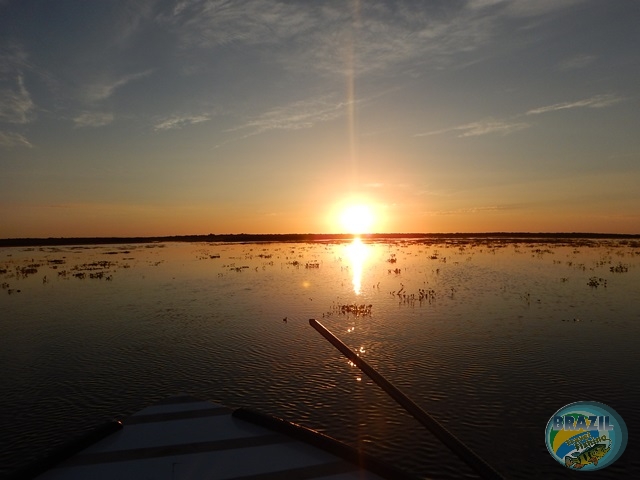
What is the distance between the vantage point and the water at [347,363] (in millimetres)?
8070

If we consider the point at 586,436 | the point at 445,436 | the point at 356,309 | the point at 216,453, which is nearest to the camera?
the point at 445,436

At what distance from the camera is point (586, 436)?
783cm

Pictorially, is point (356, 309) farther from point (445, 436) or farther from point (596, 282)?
point (596, 282)

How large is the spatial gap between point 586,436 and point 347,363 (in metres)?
6.11

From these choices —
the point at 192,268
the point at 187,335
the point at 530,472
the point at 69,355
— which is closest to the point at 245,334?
the point at 187,335

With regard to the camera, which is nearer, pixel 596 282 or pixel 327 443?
pixel 327 443

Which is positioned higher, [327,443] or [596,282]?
[596,282]

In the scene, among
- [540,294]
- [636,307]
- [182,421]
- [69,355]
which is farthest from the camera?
[540,294]

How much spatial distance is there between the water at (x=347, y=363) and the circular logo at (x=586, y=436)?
0.19 meters

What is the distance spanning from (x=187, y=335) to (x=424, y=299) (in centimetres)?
1247

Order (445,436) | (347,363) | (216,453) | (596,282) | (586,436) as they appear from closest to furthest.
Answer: (445,436)
(216,453)
(586,436)
(347,363)
(596,282)

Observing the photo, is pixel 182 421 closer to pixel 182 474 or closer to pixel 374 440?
pixel 182 474

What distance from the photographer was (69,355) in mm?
13633

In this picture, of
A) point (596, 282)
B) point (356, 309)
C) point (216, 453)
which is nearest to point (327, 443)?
point (216, 453)
